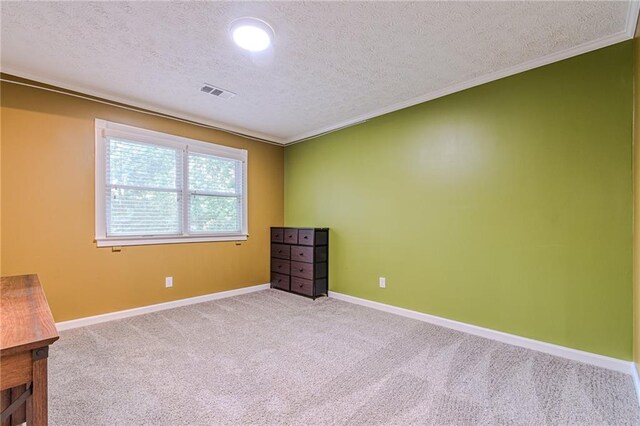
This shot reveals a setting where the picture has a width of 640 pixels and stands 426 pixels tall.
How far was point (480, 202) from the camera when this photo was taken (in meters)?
2.76

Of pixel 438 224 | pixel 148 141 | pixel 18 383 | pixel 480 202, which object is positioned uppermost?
pixel 148 141

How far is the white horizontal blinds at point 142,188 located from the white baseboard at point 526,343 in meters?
2.72

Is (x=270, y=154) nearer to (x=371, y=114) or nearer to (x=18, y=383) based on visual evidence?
(x=371, y=114)

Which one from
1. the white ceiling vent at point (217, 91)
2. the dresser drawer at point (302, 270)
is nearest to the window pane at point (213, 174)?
the white ceiling vent at point (217, 91)

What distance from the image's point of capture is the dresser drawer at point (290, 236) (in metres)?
4.18

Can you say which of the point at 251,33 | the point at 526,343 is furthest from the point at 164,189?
the point at 526,343

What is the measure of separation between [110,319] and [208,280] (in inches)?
43.1

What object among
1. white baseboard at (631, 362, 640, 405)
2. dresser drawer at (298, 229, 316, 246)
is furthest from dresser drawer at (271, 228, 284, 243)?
white baseboard at (631, 362, 640, 405)

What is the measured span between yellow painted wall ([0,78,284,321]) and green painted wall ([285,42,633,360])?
7.78 feet

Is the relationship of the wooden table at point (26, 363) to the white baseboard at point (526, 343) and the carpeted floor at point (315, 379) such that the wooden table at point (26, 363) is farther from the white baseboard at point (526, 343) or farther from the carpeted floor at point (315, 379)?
the white baseboard at point (526, 343)

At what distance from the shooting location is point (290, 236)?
4258 mm

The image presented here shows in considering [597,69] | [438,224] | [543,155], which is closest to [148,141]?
[438,224]

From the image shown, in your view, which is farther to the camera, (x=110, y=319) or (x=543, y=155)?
(x=110, y=319)

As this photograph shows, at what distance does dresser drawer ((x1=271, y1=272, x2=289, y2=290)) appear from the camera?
4.30m
